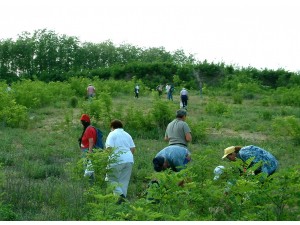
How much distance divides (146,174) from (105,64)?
5304 centimetres

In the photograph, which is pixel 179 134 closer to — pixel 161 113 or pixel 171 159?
pixel 171 159

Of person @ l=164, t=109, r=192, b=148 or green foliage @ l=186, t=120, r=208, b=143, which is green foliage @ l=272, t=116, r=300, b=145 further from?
person @ l=164, t=109, r=192, b=148

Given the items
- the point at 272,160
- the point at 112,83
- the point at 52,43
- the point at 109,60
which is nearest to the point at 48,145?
the point at 272,160

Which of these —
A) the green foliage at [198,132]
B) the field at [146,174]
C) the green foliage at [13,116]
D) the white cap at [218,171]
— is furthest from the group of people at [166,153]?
the green foliage at [13,116]

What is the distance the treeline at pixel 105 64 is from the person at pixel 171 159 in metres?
24.8

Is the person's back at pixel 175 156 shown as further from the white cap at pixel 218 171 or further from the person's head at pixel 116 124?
the white cap at pixel 218 171

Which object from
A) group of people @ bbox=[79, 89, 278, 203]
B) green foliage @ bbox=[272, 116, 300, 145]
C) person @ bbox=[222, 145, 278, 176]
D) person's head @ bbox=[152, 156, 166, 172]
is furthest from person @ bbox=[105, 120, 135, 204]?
green foliage @ bbox=[272, 116, 300, 145]

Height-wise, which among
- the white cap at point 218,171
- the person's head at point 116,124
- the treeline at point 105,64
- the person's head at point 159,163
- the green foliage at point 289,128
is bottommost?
the green foliage at point 289,128

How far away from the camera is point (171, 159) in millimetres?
7191

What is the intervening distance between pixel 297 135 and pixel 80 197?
886 cm

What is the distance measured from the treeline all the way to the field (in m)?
16.7

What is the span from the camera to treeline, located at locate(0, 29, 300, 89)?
42.7m

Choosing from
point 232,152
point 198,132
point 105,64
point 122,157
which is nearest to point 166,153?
point 122,157

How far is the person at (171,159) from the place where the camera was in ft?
23.5
